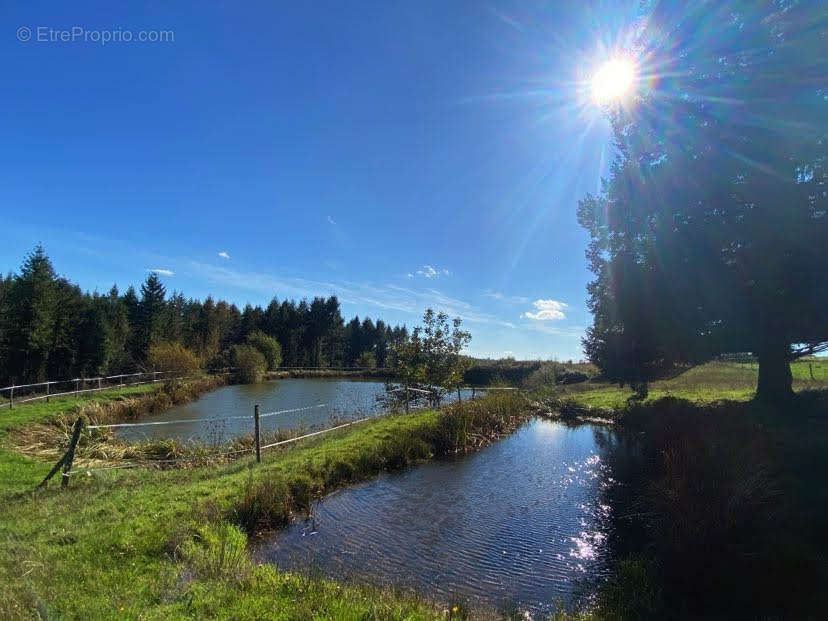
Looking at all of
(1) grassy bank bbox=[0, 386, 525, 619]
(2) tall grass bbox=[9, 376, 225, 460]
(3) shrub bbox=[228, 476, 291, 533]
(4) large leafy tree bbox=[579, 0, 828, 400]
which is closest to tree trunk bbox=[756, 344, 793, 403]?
(4) large leafy tree bbox=[579, 0, 828, 400]

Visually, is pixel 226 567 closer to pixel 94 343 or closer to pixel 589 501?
pixel 589 501

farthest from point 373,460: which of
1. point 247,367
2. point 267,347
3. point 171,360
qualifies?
point 267,347

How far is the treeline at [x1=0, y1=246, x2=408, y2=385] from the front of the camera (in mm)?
30203

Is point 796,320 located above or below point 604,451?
above

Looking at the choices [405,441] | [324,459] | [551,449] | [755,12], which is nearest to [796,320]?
[551,449]

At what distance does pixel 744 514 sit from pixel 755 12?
46.2 ft

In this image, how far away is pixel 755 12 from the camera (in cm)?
1284

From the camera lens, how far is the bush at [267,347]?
2409 inches

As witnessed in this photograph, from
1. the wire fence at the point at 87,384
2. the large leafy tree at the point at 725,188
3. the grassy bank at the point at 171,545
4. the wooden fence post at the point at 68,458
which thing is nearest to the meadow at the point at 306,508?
the grassy bank at the point at 171,545

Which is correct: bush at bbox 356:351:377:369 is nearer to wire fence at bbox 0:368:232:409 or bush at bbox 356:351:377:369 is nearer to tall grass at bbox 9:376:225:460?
wire fence at bbox 0:368:232:409

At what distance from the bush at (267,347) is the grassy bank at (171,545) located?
50.6m

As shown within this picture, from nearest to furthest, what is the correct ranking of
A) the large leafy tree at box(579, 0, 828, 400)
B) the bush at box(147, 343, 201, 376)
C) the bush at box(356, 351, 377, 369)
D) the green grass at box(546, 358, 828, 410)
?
the large leafy tree at box(579, 0, 828, 400) < the green grass at box(546, 358, 828, 410) < the bush at box(147, 343, 201, 376) < the bush at box(356, 351, 377, 369)

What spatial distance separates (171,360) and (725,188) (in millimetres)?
40031

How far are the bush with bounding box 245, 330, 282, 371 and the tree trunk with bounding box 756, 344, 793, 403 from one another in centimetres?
5714
